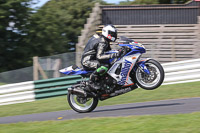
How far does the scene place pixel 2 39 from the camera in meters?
23.2

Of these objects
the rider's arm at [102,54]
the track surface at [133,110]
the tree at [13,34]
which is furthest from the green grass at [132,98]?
the tree at [13,34]

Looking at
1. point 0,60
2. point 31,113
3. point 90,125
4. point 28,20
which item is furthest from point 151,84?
point 28,20

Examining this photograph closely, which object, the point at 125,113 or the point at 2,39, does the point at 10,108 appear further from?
the point at 2,39

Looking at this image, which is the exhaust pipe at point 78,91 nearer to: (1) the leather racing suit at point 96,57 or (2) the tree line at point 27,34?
(1) the leather racing suit at point 96,57

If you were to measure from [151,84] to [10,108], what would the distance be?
543 centimetres

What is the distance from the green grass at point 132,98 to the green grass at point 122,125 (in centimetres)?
274

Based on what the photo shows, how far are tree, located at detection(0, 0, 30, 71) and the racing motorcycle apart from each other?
15457 mm

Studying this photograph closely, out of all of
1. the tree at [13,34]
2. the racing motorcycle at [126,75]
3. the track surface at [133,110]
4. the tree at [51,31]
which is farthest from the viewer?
the tree at [51,31]

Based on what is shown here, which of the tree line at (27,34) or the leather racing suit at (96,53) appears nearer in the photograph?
the leather racing suit at (96,53)

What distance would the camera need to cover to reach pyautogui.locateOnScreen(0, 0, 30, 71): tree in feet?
75.7

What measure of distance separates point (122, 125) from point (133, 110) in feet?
5.94

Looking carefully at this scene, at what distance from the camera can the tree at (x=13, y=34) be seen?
75.7 feet

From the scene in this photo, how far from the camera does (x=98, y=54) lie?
27.4 ft

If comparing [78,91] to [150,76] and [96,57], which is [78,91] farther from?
[150,76]
